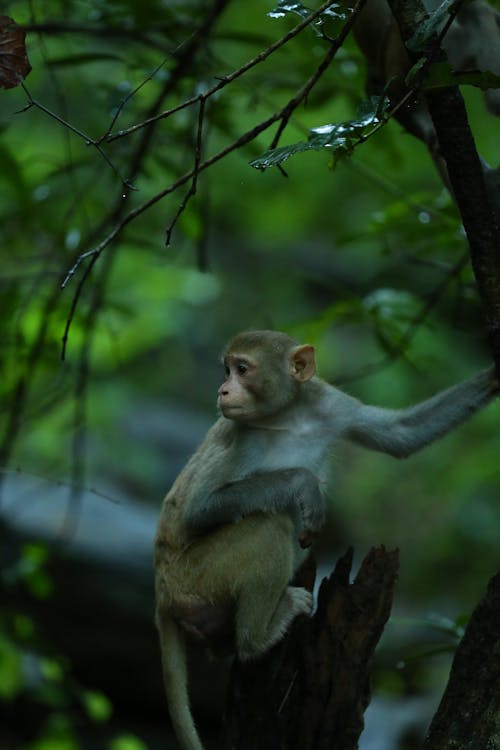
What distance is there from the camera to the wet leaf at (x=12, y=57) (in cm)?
265

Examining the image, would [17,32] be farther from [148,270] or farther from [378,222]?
[148,270]

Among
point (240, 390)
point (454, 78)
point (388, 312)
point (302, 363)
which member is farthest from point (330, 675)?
point (454, 78)

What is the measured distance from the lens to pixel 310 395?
439cm

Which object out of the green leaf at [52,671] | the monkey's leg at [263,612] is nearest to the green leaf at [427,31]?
the monkey's leg at [263,612]

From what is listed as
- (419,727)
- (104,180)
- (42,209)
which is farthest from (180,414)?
(42,209)

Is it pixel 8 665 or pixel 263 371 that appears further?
pixel 8 665

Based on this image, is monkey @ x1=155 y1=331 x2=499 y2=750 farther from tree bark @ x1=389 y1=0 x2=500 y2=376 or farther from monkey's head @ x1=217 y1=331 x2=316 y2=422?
tree bark @ x1=389 y1=0 x2=500 y2=376

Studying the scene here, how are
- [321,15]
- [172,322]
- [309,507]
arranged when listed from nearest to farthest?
[321,15], [309,507], [172,322]

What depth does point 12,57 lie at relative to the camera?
2.66 meters

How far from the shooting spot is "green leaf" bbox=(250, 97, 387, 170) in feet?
8.59

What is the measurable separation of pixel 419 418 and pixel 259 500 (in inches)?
28.5

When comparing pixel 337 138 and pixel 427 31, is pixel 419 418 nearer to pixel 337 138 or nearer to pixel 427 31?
pixel 337 138

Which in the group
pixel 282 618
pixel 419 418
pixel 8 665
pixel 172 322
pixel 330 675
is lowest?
pixel 330 675

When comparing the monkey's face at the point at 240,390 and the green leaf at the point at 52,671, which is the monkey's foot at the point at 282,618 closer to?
the monkey's face at the point at 240,390
